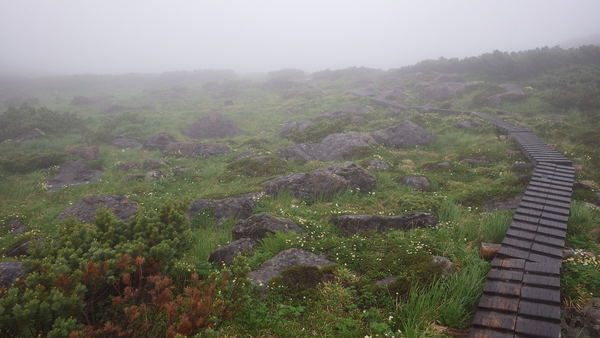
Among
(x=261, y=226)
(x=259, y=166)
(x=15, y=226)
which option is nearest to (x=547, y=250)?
(x=261, y=226)

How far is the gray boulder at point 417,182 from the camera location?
15.9 metres

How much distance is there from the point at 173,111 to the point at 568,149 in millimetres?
43394

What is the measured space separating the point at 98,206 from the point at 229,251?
8617 mm

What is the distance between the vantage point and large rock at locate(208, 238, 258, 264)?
31.8 ft

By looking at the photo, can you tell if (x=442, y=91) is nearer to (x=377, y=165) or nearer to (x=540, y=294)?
(x=377, y=165)

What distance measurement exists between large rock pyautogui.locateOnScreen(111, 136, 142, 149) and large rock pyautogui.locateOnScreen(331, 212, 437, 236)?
76.7ft

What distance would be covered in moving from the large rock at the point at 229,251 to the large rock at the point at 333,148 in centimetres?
1265

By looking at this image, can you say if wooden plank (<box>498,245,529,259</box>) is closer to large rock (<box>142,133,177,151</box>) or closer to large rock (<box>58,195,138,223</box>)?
large rock (<box>58,195,138,223</box>)

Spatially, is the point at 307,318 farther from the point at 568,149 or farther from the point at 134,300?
the point at 568,149

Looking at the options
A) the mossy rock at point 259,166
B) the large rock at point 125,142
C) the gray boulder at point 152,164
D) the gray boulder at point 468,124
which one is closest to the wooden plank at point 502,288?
the mossy rock at point 259,166

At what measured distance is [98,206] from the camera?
14.8 meters

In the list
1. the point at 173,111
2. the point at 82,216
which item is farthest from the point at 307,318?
the point at 173,111

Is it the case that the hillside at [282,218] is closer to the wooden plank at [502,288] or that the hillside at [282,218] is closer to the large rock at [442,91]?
the wooden plank at [502,288]

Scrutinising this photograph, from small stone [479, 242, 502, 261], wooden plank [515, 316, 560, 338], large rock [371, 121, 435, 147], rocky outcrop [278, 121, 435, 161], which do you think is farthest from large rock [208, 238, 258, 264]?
large rock [371, 121, 435, 147]
